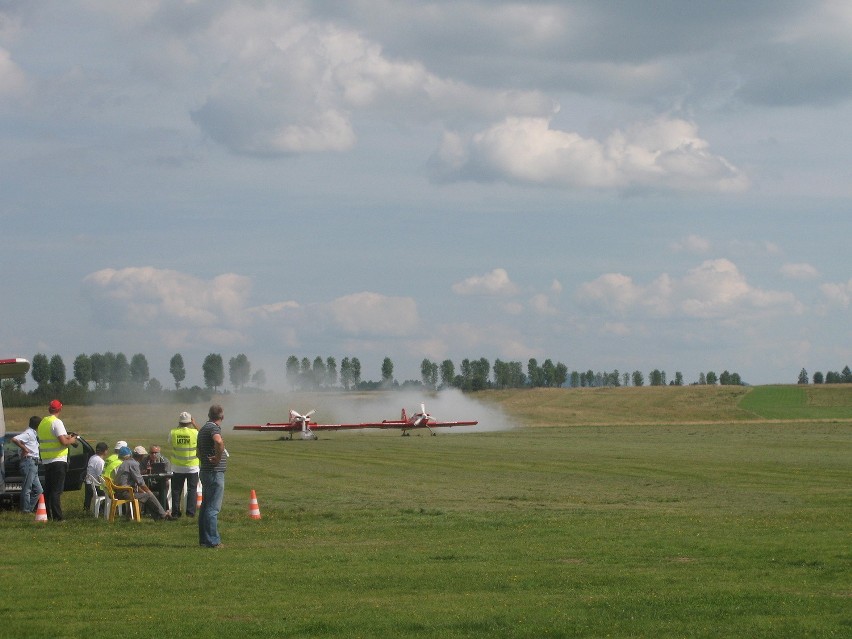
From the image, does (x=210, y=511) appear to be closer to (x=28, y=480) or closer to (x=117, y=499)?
(x=117, y=499)

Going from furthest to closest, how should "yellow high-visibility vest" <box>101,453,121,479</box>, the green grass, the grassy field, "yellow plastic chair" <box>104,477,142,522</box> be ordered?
the green grass < "yellow high-visibility vest" <box>101,453,121,479</box> < "yellow plastic chair" <box>104,477,142,522</box> < the grassy field

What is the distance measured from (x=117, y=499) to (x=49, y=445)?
1.58 meters

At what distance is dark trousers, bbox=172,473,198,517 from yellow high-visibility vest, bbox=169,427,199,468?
0.83ft

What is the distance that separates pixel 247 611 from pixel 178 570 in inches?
115

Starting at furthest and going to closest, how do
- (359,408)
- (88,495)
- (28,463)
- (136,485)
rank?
(359,408) → (88,495) → (28,463) → (136,485)

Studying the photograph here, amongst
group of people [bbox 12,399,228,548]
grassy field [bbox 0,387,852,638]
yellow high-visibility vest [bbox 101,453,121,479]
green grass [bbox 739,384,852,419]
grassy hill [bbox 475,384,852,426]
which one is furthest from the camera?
green grass [bbox 739,384,852,419]

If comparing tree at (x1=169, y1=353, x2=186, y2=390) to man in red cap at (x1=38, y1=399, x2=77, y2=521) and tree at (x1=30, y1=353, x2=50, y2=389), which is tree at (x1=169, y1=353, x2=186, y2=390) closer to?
tree at (x1=30, y1=353, x2=50, y2=389)

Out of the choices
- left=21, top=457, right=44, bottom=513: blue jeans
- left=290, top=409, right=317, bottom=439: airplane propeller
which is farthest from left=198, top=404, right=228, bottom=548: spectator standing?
left=290, top=409, right=317, bottom=439: airplane propeller

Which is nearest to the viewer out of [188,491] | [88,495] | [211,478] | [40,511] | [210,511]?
[210,511]

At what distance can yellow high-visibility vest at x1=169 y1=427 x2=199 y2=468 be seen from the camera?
17.4m

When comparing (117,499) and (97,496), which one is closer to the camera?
(117,499)

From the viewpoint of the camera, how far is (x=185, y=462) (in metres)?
17.6

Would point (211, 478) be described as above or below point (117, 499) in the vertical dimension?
above

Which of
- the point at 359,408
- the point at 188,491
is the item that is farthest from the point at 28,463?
the point at 359,408
